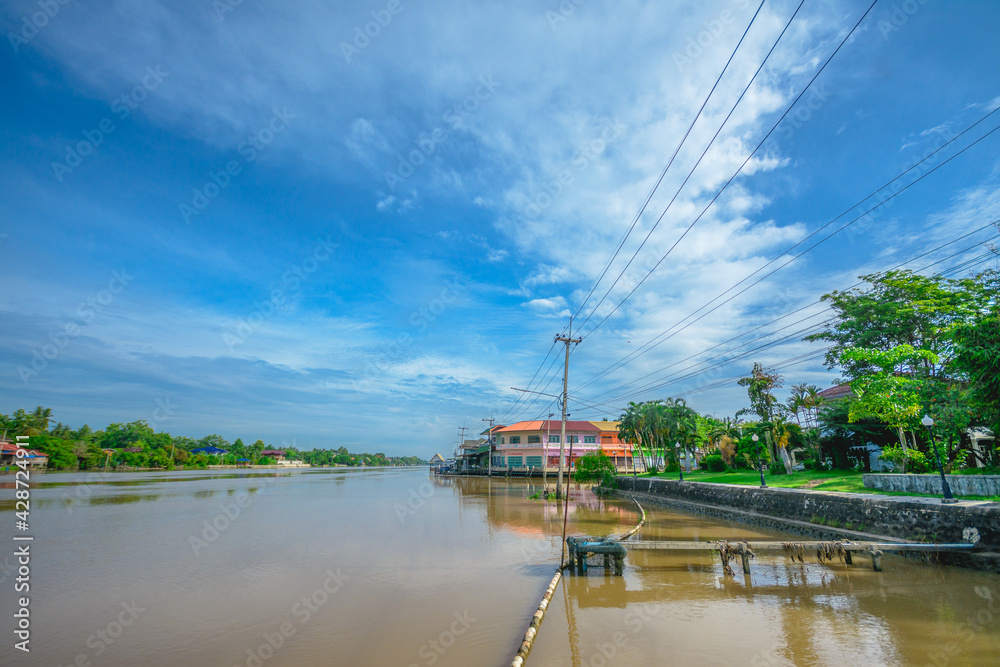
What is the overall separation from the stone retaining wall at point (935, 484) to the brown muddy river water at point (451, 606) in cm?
499

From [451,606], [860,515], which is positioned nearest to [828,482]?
[860,515]

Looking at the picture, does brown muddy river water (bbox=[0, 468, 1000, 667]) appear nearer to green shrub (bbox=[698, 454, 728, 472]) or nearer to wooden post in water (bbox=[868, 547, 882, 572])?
wooden post in water (bbox=[868, 547, 882, 572])

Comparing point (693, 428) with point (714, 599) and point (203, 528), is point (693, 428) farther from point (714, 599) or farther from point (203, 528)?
point (203, 528)

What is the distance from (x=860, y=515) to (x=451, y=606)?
1539cm

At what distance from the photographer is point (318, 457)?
171000mm

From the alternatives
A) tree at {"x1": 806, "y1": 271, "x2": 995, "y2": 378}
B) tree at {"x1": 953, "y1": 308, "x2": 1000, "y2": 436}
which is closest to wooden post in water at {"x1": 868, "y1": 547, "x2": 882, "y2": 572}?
tree at {"x1": 953, "y1": 308, "x2": 1000, "y2": 436}

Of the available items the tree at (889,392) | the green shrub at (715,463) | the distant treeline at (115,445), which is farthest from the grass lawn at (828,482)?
the distant treeline at (115,445)

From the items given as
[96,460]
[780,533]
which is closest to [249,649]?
[780,533]

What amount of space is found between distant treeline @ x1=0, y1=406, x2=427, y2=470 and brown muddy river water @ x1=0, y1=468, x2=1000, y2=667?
2740 inches

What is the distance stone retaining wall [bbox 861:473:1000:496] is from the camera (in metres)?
14.9

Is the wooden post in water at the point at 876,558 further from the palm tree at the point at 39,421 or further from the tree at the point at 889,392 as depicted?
the palm tree at the point at 39,421

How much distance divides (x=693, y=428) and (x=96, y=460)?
9550 centimetres

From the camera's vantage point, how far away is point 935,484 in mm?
16422

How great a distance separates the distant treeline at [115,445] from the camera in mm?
66500
